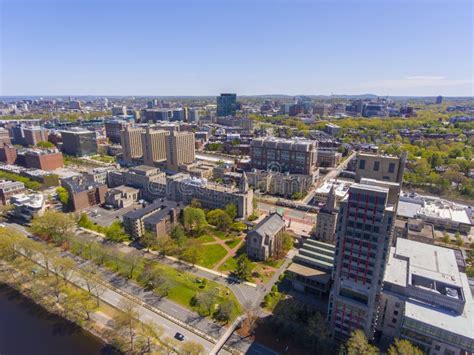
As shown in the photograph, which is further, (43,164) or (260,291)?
(43,164)

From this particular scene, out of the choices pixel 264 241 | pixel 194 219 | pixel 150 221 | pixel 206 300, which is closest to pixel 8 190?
pixel 150 221

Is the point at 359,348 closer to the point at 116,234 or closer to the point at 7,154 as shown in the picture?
the point at 116,234

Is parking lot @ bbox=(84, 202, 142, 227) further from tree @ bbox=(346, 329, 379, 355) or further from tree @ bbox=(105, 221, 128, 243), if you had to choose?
tree @ bbox=(346, 329, 379, 355)

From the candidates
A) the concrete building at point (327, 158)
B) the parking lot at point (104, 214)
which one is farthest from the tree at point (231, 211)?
the concrete building at point (327, 158)

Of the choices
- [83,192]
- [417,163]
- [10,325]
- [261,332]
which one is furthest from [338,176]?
[10,325]

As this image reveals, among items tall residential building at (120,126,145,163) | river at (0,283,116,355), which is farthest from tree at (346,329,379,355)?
tall residential building at (120,126,145,163)

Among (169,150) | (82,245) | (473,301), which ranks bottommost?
(82,245)

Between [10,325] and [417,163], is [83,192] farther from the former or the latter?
[417,163]

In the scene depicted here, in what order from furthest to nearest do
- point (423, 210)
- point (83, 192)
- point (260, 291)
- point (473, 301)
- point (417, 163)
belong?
point (417, 163), point (83, 192), point (423, 210), point (260, 291), point (473, 301)
